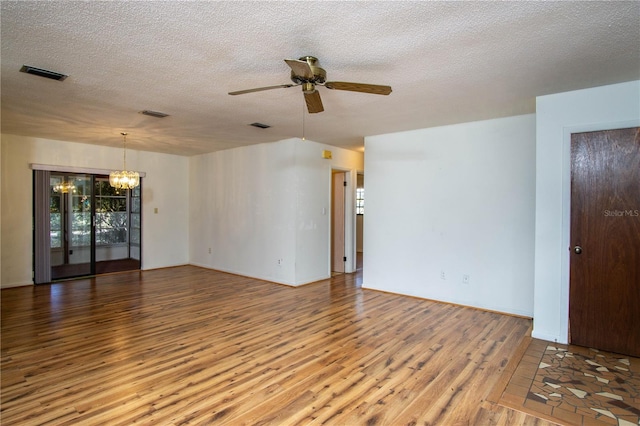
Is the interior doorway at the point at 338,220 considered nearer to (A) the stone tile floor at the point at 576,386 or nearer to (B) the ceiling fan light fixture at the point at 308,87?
(A) the stone tile floor at the point at 576,386

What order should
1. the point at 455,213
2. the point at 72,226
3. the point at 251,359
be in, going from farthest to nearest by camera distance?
1. the point at 72,226
2. the point at 455,213
3. the point at 251,359

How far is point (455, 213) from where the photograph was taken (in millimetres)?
4938

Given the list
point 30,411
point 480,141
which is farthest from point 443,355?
point 30,411

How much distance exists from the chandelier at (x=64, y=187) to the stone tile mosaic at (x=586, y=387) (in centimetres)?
775

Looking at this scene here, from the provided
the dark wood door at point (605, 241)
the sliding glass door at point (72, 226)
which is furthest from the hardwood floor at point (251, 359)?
the sliding glass door at point (72, 226)

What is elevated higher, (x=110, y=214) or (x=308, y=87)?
(x=308, y=87)

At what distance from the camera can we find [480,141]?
15.5 feet

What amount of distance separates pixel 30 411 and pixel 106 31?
8.71 feet

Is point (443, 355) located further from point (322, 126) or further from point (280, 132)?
point (280, 132)

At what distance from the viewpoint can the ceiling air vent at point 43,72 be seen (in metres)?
2.96

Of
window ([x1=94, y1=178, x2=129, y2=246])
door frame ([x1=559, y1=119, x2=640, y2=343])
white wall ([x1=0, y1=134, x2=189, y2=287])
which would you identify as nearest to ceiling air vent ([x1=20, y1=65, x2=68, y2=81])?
white wall ([x1=0, y1=134, x2=189, y2=287])

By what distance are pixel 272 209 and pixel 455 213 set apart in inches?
125

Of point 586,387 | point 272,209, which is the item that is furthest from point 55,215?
point 586,387

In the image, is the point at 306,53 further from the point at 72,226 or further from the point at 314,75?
the point at 72,226
